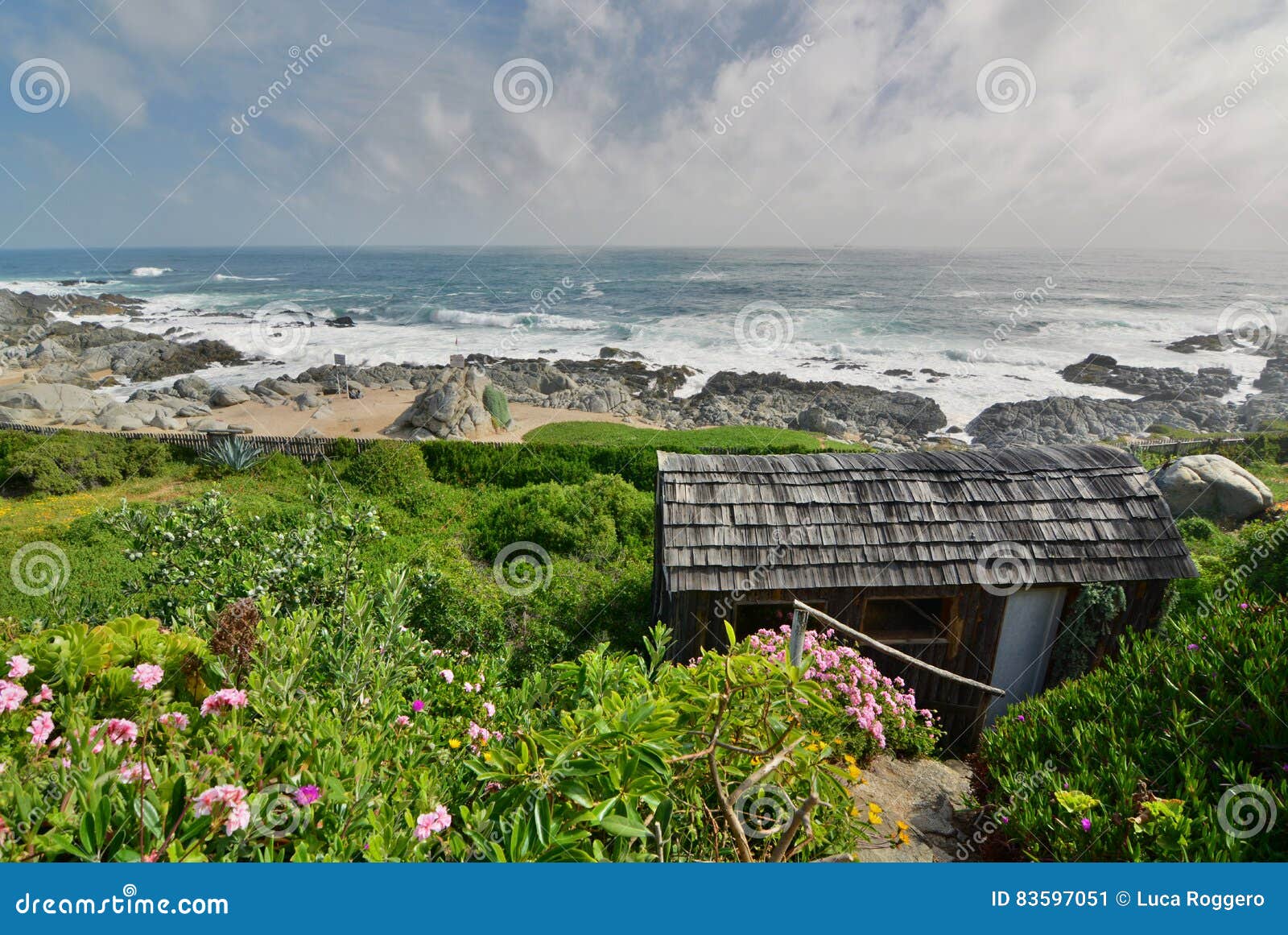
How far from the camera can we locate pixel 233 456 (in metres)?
17.8

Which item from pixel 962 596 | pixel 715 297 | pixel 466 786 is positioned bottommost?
pixel 466 786

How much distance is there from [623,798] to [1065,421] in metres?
33.2

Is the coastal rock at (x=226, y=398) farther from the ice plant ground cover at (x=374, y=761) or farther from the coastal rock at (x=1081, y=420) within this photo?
the coastal rock at (x=1081, y=420)

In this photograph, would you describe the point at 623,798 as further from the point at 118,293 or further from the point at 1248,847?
the point at 118,293

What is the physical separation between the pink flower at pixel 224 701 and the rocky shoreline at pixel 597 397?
22020mm

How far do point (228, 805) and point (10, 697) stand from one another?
1271 millimetres

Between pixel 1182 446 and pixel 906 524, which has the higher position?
pixel 1182 446

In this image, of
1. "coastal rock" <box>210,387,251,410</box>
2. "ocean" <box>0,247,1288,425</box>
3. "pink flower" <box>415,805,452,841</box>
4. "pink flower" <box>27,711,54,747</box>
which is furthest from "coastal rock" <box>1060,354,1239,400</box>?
"coastal rock" <box>210,387,251,410</box>

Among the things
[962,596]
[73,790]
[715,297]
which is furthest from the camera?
[715,297]

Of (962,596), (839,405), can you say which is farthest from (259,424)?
(962,596)

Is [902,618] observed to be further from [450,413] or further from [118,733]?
[450,413]

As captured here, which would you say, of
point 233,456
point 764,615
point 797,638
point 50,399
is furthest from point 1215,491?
point 50,399

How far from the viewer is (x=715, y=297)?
6494cm

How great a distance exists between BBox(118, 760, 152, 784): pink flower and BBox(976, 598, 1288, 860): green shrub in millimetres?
3302
